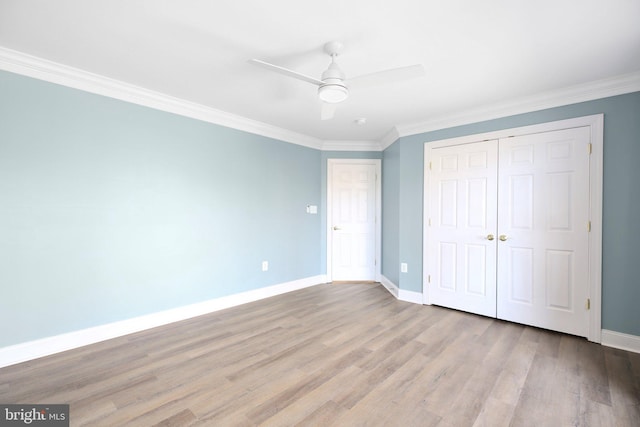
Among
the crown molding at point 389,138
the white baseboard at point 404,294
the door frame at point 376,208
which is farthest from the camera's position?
the door frame at point 376,208

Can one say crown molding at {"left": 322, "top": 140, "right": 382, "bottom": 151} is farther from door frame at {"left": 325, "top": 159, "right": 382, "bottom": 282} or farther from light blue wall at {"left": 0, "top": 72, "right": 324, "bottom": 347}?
light blue wall at {"left": 0, "top": 72, "right": 324, "bottom": 347}

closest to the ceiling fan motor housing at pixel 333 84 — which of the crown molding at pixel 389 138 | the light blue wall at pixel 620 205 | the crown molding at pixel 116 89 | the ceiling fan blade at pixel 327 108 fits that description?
the ceiling fan blade at pixel 327 108

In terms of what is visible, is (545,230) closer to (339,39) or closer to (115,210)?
(339,39)

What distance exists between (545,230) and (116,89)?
454 centimetres

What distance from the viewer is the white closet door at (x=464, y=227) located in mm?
3348

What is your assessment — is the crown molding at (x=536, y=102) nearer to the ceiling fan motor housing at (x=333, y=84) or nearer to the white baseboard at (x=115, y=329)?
the ceiling fan motor housing at (x=333, y=84)

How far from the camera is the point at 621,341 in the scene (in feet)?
8.47

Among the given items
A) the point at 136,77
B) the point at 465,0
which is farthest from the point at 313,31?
the point at 136,77

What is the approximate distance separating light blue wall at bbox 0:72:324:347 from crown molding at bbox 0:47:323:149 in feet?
0.20

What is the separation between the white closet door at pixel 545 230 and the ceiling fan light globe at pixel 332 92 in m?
2.21

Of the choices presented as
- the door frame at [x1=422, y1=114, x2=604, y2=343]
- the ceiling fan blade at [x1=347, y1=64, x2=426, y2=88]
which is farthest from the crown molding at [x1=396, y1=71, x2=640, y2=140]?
the ceiling fan blade at [x1=347, y1=64, x2=426, y2=88]

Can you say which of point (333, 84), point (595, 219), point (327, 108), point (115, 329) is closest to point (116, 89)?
point (327, 108)

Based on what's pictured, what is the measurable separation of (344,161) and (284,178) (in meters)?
1.18

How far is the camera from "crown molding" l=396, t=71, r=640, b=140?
259 centimetres
